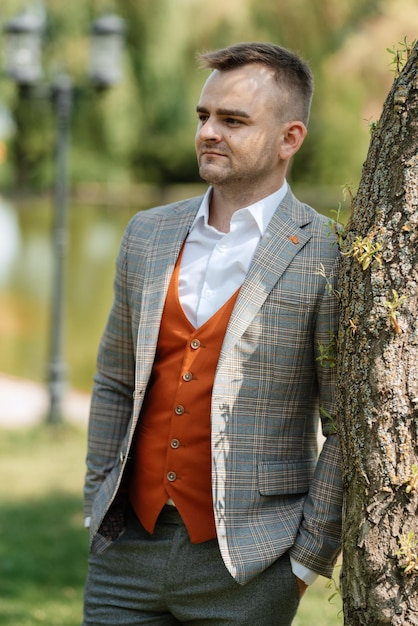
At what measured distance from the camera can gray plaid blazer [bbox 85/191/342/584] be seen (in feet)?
7.32

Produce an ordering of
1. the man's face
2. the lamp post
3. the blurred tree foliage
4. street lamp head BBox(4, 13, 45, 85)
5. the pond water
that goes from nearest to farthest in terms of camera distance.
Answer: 1. the man's face
2. the lamp post
3. street lamp head BBox(4, 13, 45, 85)
4. the pond water
5. the blurred tree foliage

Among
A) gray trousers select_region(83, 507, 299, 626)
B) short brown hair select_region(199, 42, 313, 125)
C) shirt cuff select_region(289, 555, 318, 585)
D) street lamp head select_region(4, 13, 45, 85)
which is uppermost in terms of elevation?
street lamp head select_region(4, 13, 45, 85)

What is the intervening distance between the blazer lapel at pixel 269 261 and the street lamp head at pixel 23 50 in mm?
6384

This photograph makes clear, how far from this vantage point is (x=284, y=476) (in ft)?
7.62

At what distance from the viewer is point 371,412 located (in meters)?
1.97

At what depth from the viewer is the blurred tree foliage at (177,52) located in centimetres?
1228

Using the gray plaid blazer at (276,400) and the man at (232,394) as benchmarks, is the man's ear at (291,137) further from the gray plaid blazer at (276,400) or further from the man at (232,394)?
the gray plaid blazer at (276,400)

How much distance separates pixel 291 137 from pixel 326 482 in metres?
0.91

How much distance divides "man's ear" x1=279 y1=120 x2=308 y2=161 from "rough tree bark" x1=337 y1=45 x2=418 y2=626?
40 cm

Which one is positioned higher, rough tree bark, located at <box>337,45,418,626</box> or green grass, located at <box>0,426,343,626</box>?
rough tree bark, located at <box>337,45,418,626</box>

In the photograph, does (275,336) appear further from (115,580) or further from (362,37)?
(362,37)

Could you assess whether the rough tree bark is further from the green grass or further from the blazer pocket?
the green grass

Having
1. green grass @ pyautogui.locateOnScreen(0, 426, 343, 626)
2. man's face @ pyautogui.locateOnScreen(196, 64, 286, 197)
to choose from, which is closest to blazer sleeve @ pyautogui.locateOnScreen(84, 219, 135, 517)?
man's face @ pyautogui.locateOnScreen(196, 64, 286, 197)

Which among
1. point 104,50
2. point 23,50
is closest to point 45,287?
point 23,50
